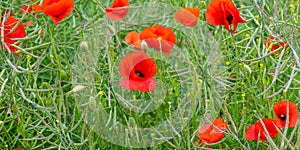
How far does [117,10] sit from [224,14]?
0.76 feet

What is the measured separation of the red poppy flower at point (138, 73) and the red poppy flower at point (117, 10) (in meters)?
0.13

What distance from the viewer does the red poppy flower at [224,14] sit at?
130 cm

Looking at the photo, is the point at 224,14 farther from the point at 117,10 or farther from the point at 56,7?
the point at 56,7

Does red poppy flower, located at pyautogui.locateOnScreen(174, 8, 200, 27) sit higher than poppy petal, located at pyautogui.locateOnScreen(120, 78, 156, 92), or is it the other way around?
red poppy flower, located at pyautogui.locateOnScreen(174, 8, 200, 27)

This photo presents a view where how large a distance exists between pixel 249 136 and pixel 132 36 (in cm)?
34

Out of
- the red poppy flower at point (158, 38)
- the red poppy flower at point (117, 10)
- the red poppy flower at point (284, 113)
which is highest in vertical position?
the red poppy flower at point (117, 10)

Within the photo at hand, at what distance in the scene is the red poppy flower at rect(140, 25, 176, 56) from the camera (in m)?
1.26

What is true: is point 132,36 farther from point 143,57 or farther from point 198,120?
point 198,120

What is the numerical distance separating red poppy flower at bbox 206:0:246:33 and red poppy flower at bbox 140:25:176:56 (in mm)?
100

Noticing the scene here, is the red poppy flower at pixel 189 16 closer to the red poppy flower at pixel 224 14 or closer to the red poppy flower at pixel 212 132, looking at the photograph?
the red poppy flower at pixel 224 14

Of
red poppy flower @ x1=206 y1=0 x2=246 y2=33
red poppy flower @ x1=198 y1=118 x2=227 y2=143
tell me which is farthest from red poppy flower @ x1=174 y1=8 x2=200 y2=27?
red poppy flower @ x1=198 y1=118 x2=227 y2=143

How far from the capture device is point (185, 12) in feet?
4.48

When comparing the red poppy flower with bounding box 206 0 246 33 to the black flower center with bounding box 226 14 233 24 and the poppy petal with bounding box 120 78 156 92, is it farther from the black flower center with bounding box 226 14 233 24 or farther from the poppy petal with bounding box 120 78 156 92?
the poppy petal with bounding box 120 78 156 92

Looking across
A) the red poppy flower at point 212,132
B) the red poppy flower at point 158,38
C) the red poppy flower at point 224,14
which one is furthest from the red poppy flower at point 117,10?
the red poppy flower at point 212,132
